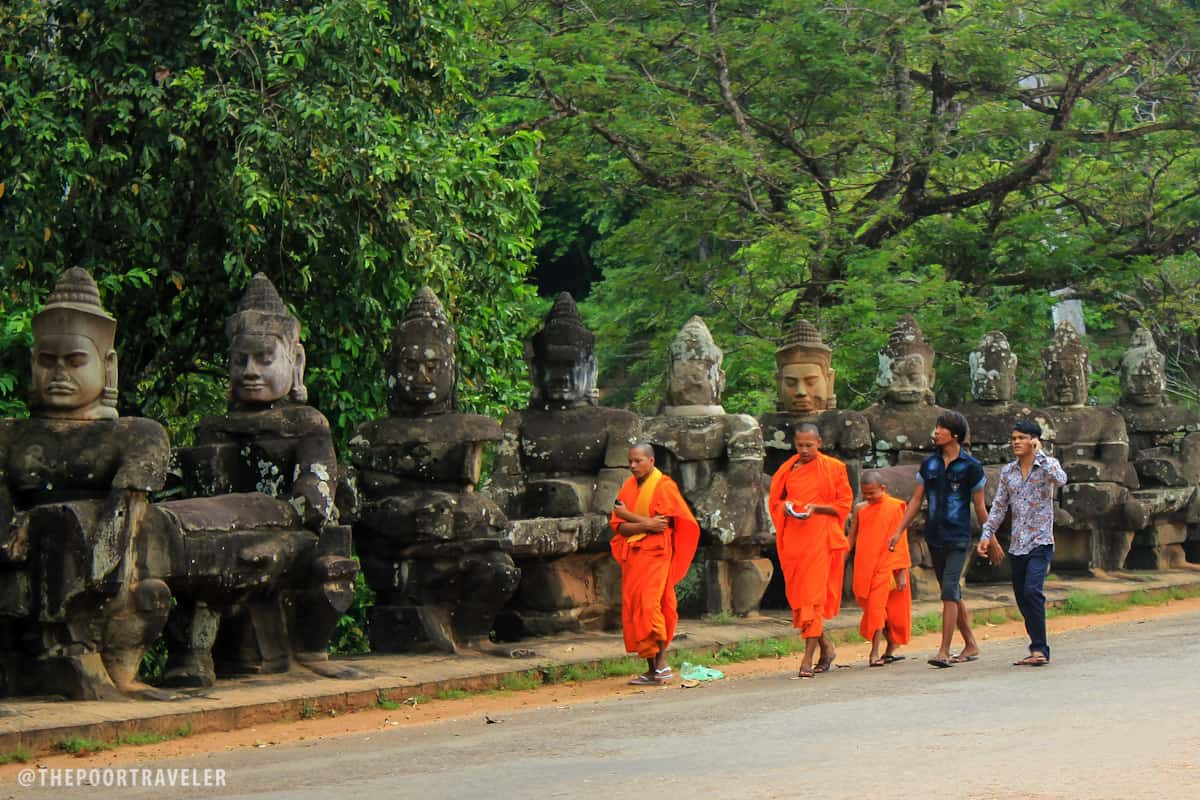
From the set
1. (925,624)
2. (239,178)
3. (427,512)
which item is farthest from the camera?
(925,624)

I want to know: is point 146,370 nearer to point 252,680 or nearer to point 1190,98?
point 252,680

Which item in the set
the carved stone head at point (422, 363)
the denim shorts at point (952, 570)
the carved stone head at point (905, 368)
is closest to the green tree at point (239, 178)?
the carved stone head at point (422, 363)

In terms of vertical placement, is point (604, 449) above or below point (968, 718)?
above

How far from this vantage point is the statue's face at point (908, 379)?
15992mm

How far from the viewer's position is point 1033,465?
40.0 feet

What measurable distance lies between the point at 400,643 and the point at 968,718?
4.10 meters

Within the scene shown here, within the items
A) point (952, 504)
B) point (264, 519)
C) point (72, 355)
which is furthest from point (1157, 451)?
point (72, 355)

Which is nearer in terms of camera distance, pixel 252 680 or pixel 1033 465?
pixel 252 680

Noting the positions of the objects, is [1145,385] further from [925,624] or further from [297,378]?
[297,378]

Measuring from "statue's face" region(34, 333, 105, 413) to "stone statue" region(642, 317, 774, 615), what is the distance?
16.3 feet

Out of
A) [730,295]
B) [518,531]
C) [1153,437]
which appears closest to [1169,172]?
[1153,437]

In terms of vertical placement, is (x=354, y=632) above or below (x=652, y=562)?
below

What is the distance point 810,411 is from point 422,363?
416 centimetres

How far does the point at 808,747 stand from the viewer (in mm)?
8453
